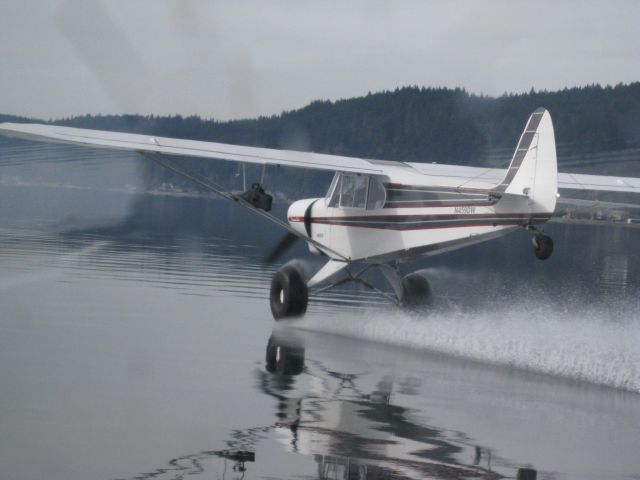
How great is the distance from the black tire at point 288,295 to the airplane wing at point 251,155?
1731 millimetres

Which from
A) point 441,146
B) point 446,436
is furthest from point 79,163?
point 446,436

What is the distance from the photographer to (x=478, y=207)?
1477cm

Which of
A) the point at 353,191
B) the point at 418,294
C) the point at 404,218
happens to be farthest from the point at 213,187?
the point at 418,294

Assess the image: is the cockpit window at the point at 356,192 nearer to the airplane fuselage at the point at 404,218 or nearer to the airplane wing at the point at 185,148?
the airplane fuselage at the point at 404,218

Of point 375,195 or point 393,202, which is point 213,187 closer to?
point 375,195

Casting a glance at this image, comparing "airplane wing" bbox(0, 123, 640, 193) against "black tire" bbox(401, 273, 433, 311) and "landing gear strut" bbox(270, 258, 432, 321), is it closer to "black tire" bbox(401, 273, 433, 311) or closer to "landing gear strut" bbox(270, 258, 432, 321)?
"landing gear strut" bbox(270, 258, 432, 321)

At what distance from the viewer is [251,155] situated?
1727 centimetres

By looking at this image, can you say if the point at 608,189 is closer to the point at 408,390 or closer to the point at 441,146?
the point at 408,390

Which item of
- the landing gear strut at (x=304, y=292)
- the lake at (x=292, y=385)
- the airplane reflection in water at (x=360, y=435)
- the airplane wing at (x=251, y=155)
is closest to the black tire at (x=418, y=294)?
the landing gear strut at (x=304, y=292)

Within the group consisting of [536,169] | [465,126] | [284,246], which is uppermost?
[465,126]

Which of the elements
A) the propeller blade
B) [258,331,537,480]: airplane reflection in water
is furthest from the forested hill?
[258,331,537,480]: airplane reflection in water

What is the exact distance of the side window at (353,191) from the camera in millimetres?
16891

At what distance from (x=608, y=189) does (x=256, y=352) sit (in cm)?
770

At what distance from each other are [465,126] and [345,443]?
367 feet
